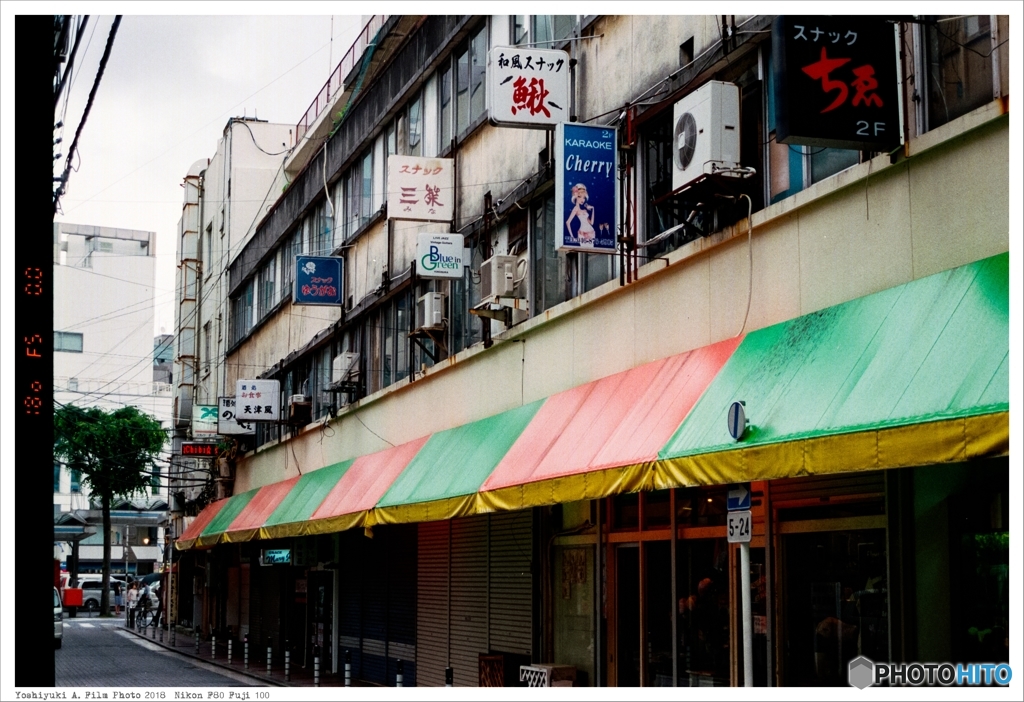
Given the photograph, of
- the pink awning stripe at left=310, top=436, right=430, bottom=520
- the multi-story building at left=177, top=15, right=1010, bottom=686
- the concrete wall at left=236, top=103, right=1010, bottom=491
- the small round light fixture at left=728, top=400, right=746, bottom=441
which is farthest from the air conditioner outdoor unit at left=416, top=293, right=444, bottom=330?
the small round light fixture at left=728, top=400, right=746, bottom=441

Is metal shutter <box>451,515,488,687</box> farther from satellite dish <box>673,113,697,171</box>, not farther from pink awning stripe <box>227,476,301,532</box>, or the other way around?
pink awning stripe <box>227,476,301,532</box>

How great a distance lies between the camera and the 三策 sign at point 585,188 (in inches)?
571

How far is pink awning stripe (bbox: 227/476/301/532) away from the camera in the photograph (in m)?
30.4

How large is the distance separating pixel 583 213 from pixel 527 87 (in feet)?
8.97

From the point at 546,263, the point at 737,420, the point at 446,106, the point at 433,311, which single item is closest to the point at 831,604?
the point at 737,420

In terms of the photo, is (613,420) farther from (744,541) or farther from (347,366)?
(347,366)

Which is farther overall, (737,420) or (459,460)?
(459,460)

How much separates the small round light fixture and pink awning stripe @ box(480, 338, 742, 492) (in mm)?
555

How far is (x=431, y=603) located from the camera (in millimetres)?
22578

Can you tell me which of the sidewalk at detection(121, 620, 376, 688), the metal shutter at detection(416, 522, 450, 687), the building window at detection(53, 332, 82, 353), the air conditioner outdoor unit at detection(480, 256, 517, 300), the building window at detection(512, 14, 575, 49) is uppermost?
the building window at detection(53, 332, 82, 353)

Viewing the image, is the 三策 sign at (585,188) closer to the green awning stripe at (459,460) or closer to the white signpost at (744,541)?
the green awning stripe at (459,460)

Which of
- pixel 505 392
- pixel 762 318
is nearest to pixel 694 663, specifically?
pixel 762 318

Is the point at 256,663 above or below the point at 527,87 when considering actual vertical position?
below

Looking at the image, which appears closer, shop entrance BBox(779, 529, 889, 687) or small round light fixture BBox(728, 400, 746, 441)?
small round light fixture BBox(728, 400, 746, 441)
